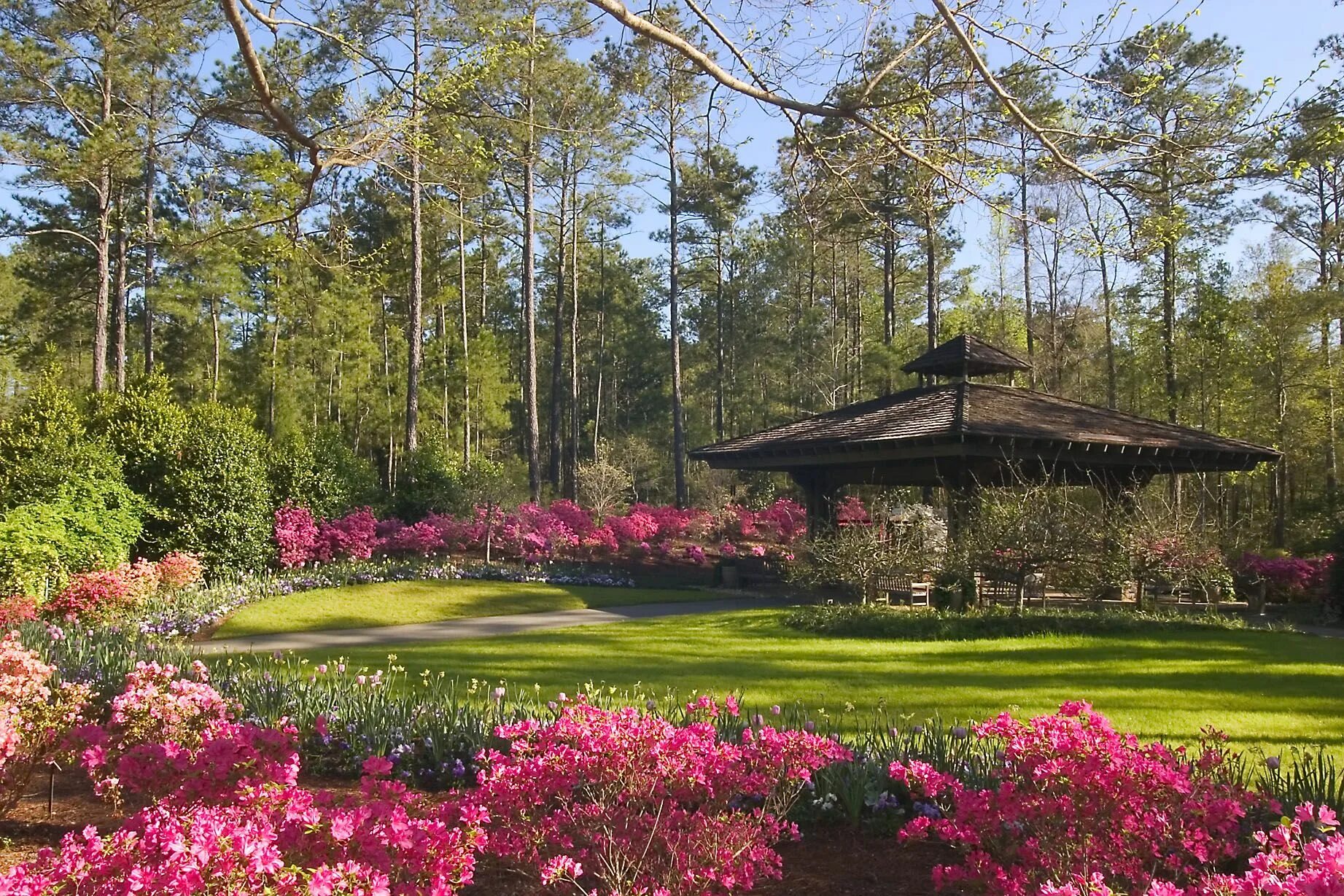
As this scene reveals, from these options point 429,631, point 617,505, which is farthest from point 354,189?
point 429,631

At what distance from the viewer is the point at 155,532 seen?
545 inches

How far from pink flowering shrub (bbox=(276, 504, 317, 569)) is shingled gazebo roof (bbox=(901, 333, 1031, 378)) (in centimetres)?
1116

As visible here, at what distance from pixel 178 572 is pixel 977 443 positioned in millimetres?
11296

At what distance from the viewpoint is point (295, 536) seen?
1554 centimetres

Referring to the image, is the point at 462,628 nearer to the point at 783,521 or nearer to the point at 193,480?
the point at 193,480

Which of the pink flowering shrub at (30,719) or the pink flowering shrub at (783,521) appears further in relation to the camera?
the pink flowering shrub at (783,521)

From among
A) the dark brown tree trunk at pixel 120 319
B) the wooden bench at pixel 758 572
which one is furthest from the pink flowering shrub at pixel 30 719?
the dark brown tree trunk at pixel 120 319

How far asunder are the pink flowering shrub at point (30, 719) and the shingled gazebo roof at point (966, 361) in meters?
14.0

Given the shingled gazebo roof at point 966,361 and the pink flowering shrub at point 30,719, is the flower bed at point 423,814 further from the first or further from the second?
the shingled gazebo roof at point 966,361

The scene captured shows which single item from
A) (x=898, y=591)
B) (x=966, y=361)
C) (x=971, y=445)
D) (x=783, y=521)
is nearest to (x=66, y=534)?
(x=898, y=591)

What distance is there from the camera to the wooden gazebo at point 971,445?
43.5 ft

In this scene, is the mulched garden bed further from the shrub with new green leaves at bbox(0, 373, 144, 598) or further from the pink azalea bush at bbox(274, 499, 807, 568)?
the pink azalea bush at bbox(274, 499, 807, 568)

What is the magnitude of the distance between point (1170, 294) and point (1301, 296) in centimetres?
357

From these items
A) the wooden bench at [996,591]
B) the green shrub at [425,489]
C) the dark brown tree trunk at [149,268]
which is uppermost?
the dark brown tree trunk at [149,268]
